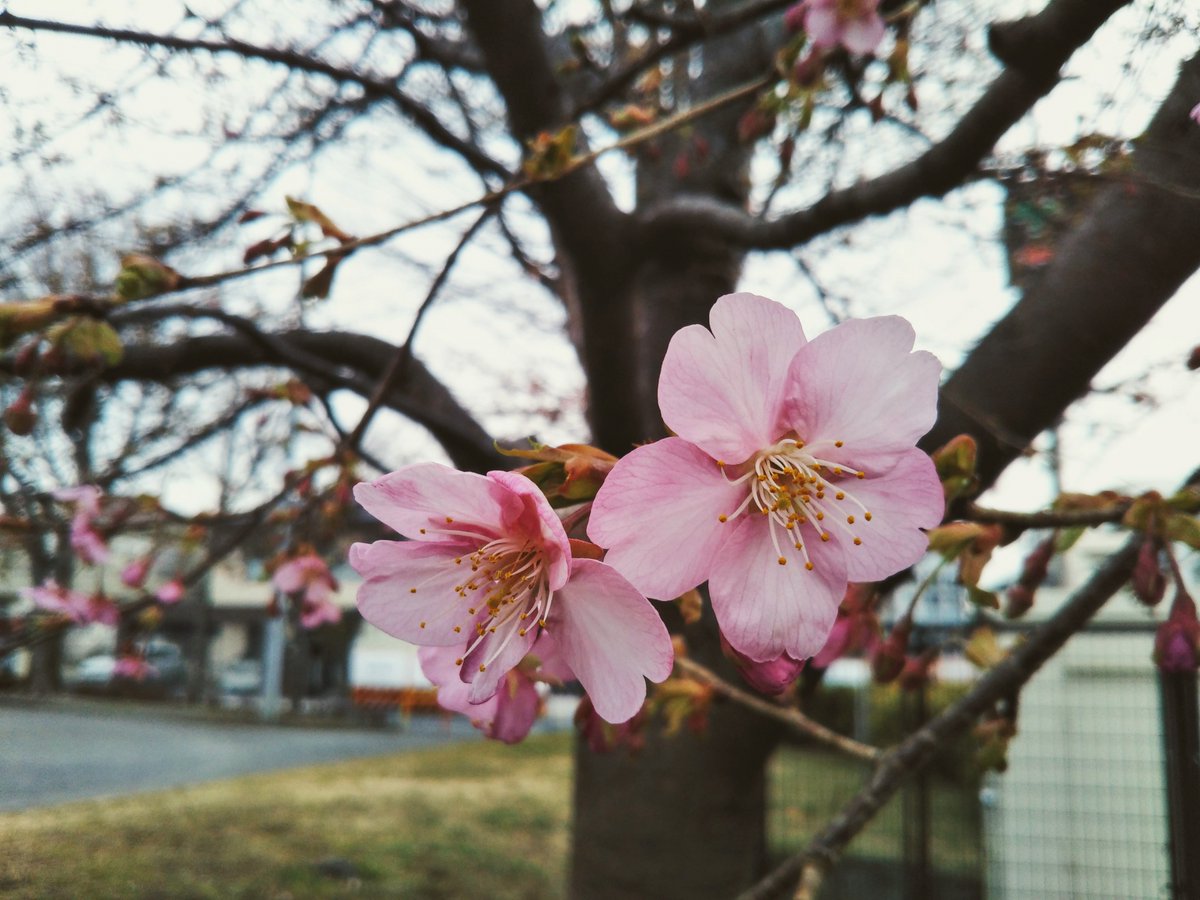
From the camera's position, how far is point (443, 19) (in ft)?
7.14

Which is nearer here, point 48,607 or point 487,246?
point 48,607

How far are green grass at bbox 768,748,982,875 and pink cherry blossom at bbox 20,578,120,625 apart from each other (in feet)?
9.51

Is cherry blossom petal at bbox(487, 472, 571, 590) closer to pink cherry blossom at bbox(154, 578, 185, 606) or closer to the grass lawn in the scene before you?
the grass lawn

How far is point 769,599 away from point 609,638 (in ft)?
0.33

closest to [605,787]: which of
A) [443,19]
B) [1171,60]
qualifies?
[1171,60]

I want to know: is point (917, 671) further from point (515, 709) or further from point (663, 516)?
point (663, 516)

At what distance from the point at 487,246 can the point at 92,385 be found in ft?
5.50

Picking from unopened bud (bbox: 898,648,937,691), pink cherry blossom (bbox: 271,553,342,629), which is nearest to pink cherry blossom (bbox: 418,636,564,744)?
unopened bud (bbox: 898,648,937,691)

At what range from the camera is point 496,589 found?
0.53m

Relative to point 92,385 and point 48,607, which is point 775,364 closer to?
point 92,385

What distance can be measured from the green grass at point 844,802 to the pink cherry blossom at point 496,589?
354 cm

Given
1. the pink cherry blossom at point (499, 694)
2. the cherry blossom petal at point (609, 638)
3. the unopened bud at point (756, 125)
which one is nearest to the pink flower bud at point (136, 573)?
the pink cherry blossom at point (499, 694)

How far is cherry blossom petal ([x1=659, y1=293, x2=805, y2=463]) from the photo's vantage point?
481 mm

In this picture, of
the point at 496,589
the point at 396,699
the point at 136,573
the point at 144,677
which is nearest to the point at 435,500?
the point at 496,589
